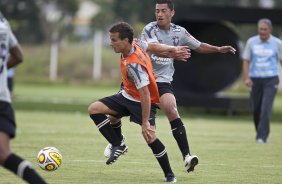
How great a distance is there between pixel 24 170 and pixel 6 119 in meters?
0.52

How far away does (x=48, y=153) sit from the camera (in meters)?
10.9

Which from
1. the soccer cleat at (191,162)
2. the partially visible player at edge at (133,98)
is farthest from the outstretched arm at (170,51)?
the soccer cleat at (191,162)

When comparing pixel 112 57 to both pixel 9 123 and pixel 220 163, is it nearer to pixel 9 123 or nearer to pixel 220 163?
pixel 220 163

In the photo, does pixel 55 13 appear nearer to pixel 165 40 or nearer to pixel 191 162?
pixel 165 40

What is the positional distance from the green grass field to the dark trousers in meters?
0.31

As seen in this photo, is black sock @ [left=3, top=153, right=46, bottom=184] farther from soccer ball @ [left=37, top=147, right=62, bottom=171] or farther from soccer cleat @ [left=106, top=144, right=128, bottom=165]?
soccer cleat @ [left=106, top=144, right=128, bottom=165]

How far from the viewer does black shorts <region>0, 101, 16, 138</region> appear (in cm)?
812

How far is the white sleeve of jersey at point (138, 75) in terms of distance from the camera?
32.8 ft

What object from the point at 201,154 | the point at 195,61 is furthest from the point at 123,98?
the point at 195,61

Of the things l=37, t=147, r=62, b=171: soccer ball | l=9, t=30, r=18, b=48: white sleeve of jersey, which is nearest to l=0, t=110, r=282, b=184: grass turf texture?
l=37, t=147, r=62, b=171: soccer ball

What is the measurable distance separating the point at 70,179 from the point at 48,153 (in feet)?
1.91

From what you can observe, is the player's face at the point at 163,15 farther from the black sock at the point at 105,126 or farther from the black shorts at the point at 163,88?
the black sock at the point at 105,126

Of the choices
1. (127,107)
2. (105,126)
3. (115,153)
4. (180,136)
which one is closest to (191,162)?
(180,136)

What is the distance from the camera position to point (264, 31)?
56.6 ft
